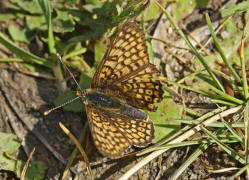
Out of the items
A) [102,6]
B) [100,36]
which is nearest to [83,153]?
[100,36]

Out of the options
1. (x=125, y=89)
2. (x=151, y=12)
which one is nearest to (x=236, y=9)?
(x=151, y=12)

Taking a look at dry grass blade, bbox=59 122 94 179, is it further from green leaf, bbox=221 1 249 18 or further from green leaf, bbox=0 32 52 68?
green leaf, bbox=221 1 249 18

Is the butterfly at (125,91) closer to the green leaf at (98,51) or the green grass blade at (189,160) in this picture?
the green grass blade at (189,160)

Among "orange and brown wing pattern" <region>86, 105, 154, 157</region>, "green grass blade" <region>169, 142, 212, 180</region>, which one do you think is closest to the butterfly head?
"orange and brown wing pattern" <region>86, 105, 154, 157</region>

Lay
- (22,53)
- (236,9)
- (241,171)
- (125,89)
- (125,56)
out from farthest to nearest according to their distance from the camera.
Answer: (22,53), (236,9), (125,89), (125,56), (241,171)

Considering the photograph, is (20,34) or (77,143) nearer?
(77,143)

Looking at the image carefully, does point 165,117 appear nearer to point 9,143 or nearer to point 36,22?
point 9,143
